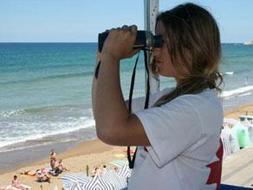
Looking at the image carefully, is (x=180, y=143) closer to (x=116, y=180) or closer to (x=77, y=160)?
(x=116, y=180)

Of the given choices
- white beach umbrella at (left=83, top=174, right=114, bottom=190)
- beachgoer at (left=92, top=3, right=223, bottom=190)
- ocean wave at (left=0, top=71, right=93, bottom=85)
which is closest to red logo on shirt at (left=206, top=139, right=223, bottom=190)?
beachgoer at (left=92, top=3, right=223, bottom=190)

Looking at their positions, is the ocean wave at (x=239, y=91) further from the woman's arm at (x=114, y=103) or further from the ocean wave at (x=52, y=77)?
the woman's arm at (x=114, y=103)

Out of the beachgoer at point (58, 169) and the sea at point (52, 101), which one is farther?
the sea at point (52, 101)

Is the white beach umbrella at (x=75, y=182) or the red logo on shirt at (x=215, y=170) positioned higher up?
the red logo on shirt at (x=215, y=170)

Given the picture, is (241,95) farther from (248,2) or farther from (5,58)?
(5,58)

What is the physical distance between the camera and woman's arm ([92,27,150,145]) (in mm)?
655

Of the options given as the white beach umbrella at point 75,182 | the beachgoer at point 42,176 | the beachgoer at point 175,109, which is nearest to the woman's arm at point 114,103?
the beachgoer at point 175,109

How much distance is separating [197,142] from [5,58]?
3245cm

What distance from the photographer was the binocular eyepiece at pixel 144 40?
2.30 ft

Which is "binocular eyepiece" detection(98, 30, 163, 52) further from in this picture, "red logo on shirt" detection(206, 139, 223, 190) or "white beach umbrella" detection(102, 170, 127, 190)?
"white beach umbrella" detection(102, 170, 127, 190)

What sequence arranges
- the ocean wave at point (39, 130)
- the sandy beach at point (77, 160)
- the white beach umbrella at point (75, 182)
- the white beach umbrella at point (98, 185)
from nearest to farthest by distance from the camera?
the white beach umbrella at point (98, 185) < the white beach umbrella at point (75, 182) < the sandy beach at point (77, 160) < the ocean wave at point (39, 130)

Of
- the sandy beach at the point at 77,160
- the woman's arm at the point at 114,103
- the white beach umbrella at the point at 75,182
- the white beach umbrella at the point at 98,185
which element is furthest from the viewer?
the sandy beach at the point at 77,160

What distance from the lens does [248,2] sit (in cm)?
296

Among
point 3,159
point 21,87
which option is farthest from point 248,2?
point 21,87
